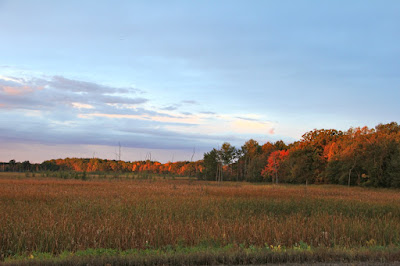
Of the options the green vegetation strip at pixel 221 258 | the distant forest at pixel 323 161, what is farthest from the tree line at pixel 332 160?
the green vegetation strip at pixel 221 258

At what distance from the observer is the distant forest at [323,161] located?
183 ft

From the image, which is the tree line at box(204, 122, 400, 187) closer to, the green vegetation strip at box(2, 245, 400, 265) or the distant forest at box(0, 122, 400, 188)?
the distant forest at box(0, 122, 400, 188)

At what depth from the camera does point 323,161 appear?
239 ft

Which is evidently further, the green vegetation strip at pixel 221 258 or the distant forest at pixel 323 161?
the distant forest at pixel 323 161

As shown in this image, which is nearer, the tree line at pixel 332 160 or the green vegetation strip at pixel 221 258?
the green vegetation strip at pixel 221 258

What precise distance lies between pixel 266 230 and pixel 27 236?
306 inches

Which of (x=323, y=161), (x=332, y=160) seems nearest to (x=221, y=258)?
(x=332, y=160)

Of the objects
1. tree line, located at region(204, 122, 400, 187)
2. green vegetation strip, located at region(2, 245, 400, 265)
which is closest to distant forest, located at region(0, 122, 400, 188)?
tree line, located at region(204, 122, 400, 187)

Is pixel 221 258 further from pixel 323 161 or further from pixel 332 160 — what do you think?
pixel 323 161

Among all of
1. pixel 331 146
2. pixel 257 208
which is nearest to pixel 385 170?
pixel 331 146

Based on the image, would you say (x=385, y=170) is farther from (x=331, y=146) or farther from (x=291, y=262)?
(x=291, y=262)

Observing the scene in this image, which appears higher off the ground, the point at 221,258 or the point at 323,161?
the point at 323,161

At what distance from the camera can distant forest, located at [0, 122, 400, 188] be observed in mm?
55906

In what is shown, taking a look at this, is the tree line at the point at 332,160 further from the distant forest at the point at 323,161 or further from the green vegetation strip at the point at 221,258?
the green vegetation strip at the point at 221,258
